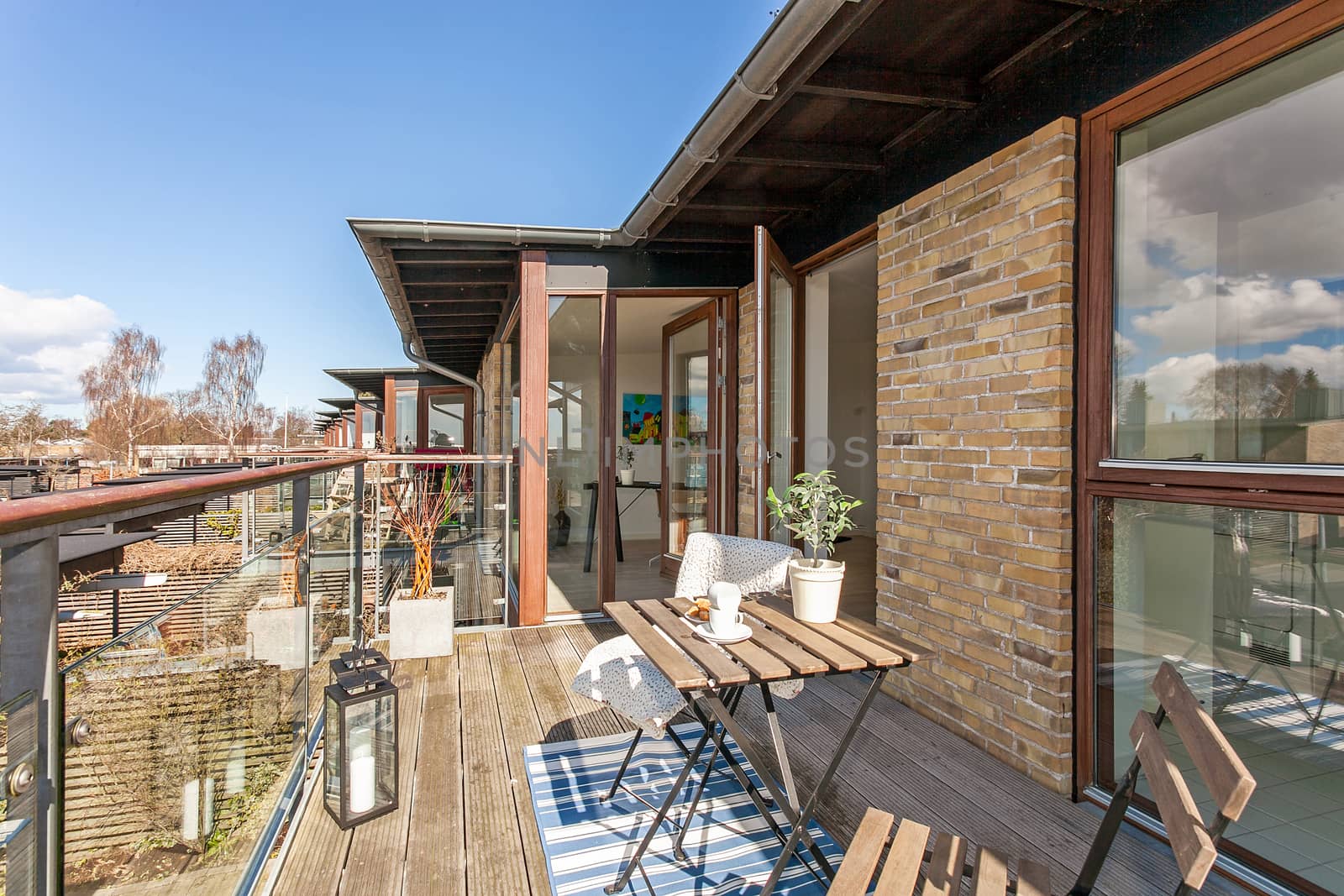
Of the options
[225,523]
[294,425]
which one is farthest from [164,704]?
[294,425]

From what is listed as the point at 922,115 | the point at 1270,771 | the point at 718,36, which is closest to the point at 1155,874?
the point at 1270,771

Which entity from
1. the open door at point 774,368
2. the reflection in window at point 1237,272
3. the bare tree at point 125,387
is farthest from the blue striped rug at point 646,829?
the bare tree at point 125,387

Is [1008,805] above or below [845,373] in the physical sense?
below

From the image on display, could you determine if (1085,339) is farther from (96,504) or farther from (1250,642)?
(96,504)

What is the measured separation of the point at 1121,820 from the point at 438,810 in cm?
188

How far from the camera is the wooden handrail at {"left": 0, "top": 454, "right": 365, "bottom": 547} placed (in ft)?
1.94

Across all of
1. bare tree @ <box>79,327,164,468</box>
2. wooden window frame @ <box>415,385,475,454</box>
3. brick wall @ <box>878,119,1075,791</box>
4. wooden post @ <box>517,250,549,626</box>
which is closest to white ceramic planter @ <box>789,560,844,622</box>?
brick wall @ <box>878,119,1075,791</box>

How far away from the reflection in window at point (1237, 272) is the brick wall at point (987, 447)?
0.21 metres

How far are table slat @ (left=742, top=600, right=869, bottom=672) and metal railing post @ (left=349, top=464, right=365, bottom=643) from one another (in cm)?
218

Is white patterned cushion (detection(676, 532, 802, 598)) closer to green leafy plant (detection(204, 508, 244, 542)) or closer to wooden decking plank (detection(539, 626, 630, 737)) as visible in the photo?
wooden decking plank (detection(539, 626, 630, 737))

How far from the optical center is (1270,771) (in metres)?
1.77

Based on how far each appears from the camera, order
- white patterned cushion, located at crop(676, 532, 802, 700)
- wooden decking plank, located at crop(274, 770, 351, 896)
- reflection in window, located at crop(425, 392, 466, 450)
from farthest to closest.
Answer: reflection in window, located at crop(425, 392, 466, 450), white patterned cushion, located at crop(676, 532, 802, 700), wooden decking plank, located at crop(274, 770, 351, 896)

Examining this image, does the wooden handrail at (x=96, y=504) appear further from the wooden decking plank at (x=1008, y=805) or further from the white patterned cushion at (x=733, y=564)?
the wooden decking plank at (x=1008, y=805)

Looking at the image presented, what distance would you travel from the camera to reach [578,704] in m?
3.09
